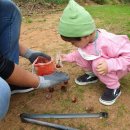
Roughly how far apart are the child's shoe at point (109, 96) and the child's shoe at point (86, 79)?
24cm

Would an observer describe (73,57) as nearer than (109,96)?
No

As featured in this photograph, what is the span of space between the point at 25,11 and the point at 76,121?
3.46 metres

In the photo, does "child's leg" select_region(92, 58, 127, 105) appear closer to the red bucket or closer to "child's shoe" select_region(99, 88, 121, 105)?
"child's shoe" select_region(99, 88, 121, 105)

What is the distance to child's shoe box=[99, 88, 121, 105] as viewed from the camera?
263 centimetres

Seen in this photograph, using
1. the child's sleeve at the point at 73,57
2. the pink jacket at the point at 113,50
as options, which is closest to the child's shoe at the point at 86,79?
the child's sleeve at the point at 73,57

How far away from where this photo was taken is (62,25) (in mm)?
2545

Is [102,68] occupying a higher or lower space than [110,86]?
higher

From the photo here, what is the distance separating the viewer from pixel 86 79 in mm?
2918

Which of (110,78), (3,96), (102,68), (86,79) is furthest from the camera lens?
(86,79)

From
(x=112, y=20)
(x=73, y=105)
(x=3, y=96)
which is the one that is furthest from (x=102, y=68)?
(x=112, y=20)

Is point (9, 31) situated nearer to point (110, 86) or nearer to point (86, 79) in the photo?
point (86, 79)

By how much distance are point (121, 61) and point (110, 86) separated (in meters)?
0.23

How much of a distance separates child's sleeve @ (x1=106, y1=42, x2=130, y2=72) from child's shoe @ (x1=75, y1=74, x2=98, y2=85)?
411 mm

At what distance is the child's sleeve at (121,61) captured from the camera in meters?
2.52
